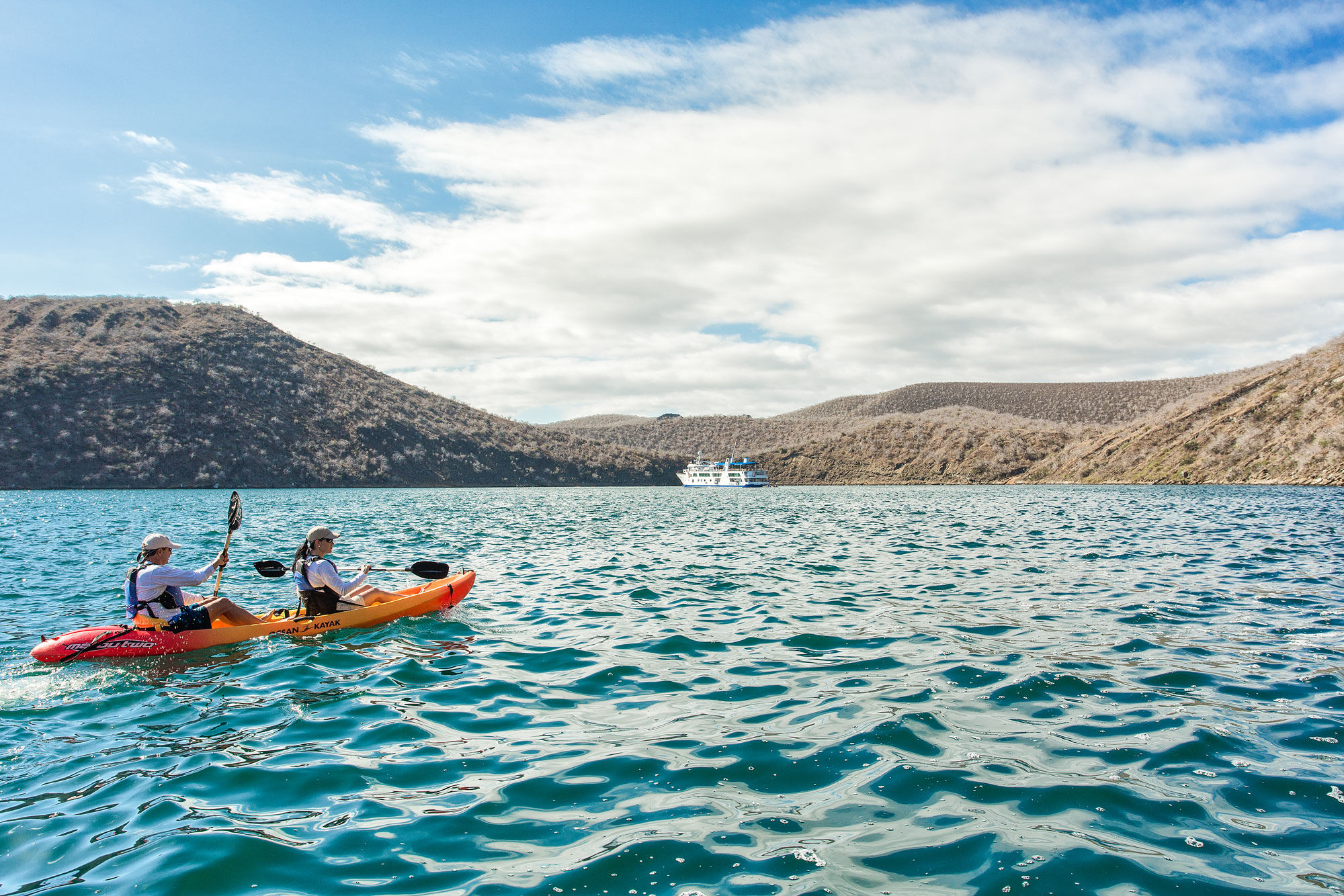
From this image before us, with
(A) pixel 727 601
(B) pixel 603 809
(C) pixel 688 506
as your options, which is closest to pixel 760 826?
(B) pixel 603 809

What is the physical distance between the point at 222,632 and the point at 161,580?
3.97 ft

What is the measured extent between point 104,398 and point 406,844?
118m

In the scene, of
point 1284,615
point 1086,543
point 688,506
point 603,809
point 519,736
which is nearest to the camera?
point 603,809

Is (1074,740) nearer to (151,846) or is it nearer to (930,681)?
(930,681)

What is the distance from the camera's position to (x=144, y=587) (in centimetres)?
1094

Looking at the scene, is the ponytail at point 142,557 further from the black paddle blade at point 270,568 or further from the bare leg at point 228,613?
the black paddle blade at point 270,568

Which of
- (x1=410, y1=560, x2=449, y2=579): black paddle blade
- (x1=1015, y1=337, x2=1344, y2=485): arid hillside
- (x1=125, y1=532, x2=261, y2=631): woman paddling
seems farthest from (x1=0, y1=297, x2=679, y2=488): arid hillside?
(x1=125, y1=532, x2=261, y2=631): woman paddling

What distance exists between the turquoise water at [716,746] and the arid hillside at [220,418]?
92.0 meters

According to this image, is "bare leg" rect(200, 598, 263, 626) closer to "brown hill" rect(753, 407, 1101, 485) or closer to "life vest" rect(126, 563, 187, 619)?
"life vest" rect(126, 563, 187, 619)

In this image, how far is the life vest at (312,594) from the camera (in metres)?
12.4

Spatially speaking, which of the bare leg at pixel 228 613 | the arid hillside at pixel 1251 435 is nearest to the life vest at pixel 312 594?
the bare leg at pixel 228 613

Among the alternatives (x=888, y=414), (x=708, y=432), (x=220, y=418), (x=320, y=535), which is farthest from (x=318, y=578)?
(x=708, y=432)

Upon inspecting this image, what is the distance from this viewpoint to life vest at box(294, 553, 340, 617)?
1244cm

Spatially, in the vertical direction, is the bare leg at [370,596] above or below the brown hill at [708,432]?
below
